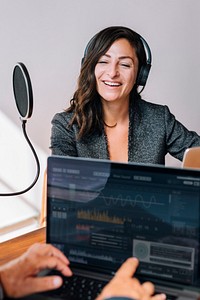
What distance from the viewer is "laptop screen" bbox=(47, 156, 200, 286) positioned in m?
0.83

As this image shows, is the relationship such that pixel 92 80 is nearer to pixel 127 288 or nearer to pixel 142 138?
pixel 142 138

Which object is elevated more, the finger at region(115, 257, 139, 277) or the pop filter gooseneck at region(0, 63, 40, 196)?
the pop filter gooseneck at region(0, 63, 40, 196)

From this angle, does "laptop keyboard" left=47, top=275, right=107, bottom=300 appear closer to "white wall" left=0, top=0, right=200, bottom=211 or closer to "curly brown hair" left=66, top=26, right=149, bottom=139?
"curly brown hair" left=66, top=26, right=149, bottom=139

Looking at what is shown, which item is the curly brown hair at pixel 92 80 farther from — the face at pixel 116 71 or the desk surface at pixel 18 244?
the desk surface at pixel 18 244

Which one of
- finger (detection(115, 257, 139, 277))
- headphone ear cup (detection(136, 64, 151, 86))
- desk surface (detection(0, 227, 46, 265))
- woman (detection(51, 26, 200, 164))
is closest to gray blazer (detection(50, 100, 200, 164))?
woman (detection(51, 26, 200, 164))

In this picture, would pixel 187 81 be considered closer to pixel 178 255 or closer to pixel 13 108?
pixel 13 108

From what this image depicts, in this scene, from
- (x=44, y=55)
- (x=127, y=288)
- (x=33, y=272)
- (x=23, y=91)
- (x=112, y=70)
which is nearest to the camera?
(x=127, y=288)

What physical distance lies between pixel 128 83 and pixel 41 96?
3.00ft

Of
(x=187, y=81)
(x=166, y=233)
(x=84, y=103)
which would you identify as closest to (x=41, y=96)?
(x=84, y=103)

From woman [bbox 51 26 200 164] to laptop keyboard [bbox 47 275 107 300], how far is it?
78 centimetres

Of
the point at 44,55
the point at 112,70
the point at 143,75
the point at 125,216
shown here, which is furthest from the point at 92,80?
the point at 125,216

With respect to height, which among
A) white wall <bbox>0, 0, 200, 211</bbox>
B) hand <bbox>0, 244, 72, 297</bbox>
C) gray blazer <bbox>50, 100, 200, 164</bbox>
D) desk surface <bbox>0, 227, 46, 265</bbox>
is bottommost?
desk surface <bbox>0, 227, 46, 265</bbox>

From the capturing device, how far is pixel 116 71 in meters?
1.75

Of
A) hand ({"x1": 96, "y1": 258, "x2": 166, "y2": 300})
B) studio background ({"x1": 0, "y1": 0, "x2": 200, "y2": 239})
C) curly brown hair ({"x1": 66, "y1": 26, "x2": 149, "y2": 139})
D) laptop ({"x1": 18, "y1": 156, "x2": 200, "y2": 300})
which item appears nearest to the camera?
hand ({"x1": 96, "y1": 258, "x2": 166, "y2": 300})
